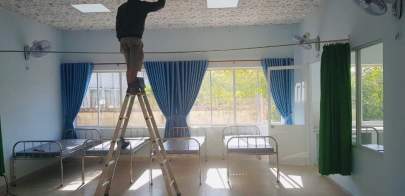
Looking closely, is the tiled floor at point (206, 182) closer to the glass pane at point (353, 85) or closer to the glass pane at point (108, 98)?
the glass pane at point (353, 85)

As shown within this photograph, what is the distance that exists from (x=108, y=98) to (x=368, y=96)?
453 cm

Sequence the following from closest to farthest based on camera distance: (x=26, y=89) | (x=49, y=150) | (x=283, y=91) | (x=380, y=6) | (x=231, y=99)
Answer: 1. (x=380, y=6)
2. (x=49, y=150)
3. (x=26, y=89)
4. (x=283, y=91)
5. (x=231, y=99)

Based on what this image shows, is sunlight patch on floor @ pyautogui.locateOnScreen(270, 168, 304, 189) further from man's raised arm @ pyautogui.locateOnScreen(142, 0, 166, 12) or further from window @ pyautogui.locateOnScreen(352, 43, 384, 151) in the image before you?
man's raised arm @ pyautogui.locateOnScreen(142, 0, 166, 12)

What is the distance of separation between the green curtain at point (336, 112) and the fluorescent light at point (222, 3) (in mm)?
1466

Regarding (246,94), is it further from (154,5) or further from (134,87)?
(154,5)

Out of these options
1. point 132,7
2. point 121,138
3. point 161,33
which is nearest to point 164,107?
point 161,33

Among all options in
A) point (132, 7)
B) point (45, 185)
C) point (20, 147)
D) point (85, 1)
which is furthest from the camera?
point (20, 147)

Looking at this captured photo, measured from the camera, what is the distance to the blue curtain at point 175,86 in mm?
5492

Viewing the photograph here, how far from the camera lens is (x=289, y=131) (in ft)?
16.5

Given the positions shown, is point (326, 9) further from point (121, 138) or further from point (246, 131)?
point (121, 138)

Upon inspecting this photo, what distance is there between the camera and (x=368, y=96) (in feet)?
11.2

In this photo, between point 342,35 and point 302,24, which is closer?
point 342,35

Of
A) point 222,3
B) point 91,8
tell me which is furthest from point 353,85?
point 91,8

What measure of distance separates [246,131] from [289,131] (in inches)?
36.1
